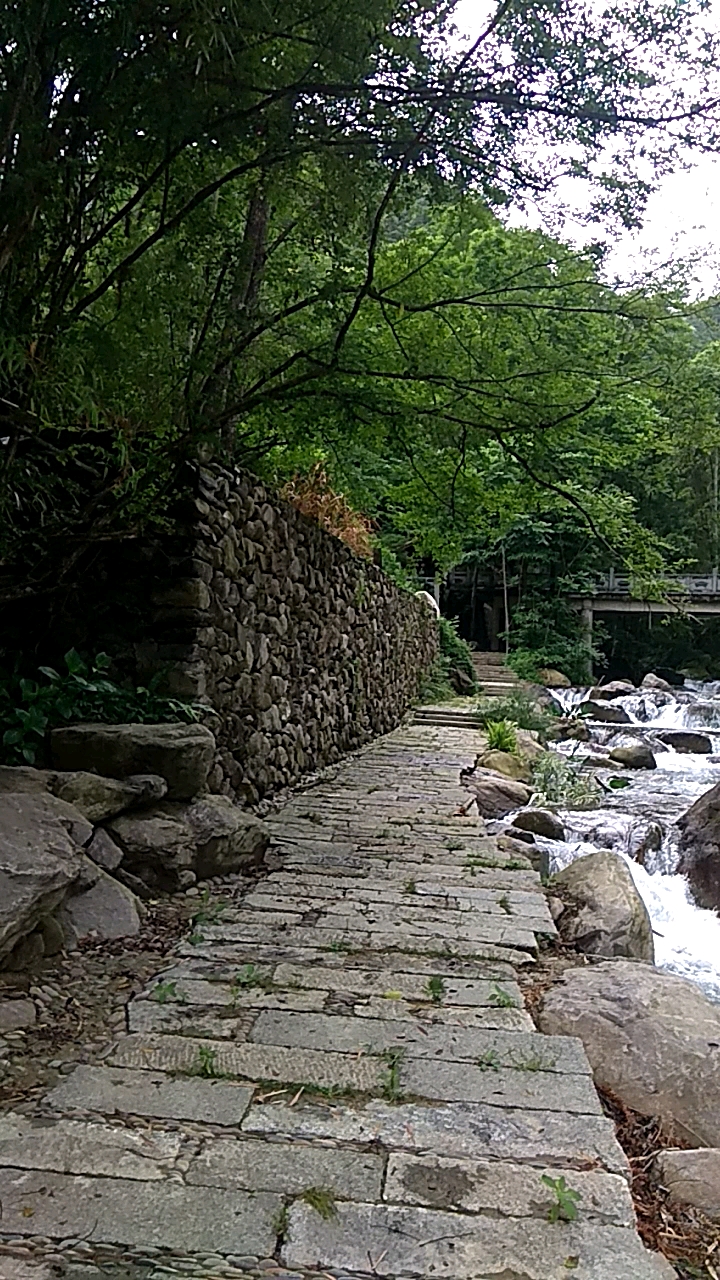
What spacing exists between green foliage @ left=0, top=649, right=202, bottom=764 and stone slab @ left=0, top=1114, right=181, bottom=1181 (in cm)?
197

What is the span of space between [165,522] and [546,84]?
2250mm

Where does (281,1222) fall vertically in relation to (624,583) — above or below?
below

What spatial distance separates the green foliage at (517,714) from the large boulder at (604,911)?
7.52 m

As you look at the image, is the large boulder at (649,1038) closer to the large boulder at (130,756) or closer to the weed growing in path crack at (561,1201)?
the weed growing in path crack at (561,1201)

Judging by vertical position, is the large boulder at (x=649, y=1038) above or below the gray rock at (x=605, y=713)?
above

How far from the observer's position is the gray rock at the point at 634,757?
38.4 ft

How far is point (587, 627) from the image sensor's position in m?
23.2

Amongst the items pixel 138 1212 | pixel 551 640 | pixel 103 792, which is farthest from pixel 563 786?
pixel 551 640

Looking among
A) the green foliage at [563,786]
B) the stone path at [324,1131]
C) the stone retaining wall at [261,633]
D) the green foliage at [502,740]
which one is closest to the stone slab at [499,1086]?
the stone path at [324,1131]

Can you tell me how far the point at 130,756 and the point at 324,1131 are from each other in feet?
6.60

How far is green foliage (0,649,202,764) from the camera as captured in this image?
3564 mm

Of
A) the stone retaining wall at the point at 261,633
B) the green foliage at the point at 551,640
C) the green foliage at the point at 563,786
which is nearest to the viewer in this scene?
the stone retaining wall at the point at 261,633

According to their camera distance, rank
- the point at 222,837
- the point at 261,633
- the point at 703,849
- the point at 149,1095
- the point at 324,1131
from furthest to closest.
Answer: the point at 703,849, the point at 261,633, the point at 222,837, the point at 149,1095, the point at 324,1131

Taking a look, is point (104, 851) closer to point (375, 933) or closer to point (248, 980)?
point (248, 980)
